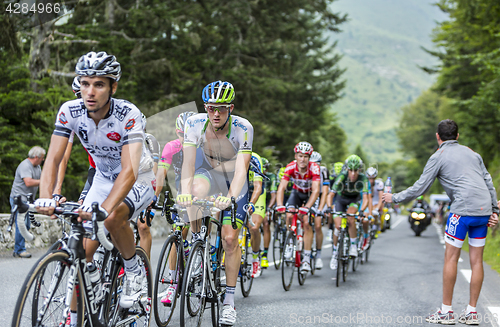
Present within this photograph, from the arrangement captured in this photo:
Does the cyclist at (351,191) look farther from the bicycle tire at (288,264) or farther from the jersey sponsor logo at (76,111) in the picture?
the jersey sponsor logo at (76,111)

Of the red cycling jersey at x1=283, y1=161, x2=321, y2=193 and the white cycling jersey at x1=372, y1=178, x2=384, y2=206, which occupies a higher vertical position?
the red cycling jersey at x1=283, y1=161, x2=321, y2=193

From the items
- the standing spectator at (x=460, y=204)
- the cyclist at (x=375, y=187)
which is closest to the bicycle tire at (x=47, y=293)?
the standing spectator at (x=460, y=204)

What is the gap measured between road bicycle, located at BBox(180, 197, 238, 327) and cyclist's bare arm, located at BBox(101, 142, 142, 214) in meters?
1.02

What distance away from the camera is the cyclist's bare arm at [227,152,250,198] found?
4.68 m

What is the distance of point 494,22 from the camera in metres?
20.7

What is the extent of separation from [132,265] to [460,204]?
12.6ft

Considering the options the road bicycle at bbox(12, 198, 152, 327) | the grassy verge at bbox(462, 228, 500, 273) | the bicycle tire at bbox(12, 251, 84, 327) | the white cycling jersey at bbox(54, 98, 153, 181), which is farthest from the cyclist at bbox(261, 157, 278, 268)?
the bicycle tire at bbox(12, 251, 84, 327)

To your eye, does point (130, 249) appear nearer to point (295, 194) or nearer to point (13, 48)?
point (295, 194)

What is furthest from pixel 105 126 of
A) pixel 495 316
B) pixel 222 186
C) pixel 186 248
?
pixel 495 316

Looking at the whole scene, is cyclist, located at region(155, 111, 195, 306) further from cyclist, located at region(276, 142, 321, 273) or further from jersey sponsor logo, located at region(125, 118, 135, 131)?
jersey sponsor logo, located at region(125, 118, 135, 131)

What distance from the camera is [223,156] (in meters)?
5.26

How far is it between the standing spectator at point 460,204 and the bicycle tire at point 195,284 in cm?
237

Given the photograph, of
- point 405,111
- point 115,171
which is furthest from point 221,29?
point 405,111

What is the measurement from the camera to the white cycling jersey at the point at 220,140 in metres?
4.95
